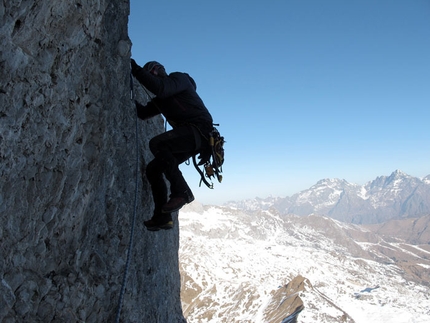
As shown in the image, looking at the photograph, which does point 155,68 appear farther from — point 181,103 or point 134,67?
point 181,103

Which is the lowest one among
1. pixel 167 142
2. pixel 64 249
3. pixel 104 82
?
pixel 64 249

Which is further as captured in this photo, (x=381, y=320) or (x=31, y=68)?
(x=381, y=320)

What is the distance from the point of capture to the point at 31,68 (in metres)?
4.69

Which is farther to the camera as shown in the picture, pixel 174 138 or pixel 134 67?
pixel 134 67

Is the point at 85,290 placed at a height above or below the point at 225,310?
above

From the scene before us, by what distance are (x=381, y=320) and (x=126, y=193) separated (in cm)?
14210

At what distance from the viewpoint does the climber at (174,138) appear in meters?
7.11

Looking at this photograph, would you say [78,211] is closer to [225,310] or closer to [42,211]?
[42,211]

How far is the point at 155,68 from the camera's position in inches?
277

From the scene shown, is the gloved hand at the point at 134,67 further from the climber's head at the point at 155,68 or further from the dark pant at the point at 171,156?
the dark pant at the point at 171,156

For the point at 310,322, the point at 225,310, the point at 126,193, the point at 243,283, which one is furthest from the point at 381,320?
the point at 126,193

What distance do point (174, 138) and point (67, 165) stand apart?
248 centimetres

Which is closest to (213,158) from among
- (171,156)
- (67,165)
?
(171,156)

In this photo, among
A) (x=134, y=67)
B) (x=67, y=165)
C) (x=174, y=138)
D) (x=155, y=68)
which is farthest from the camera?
(x=134, y=67)
